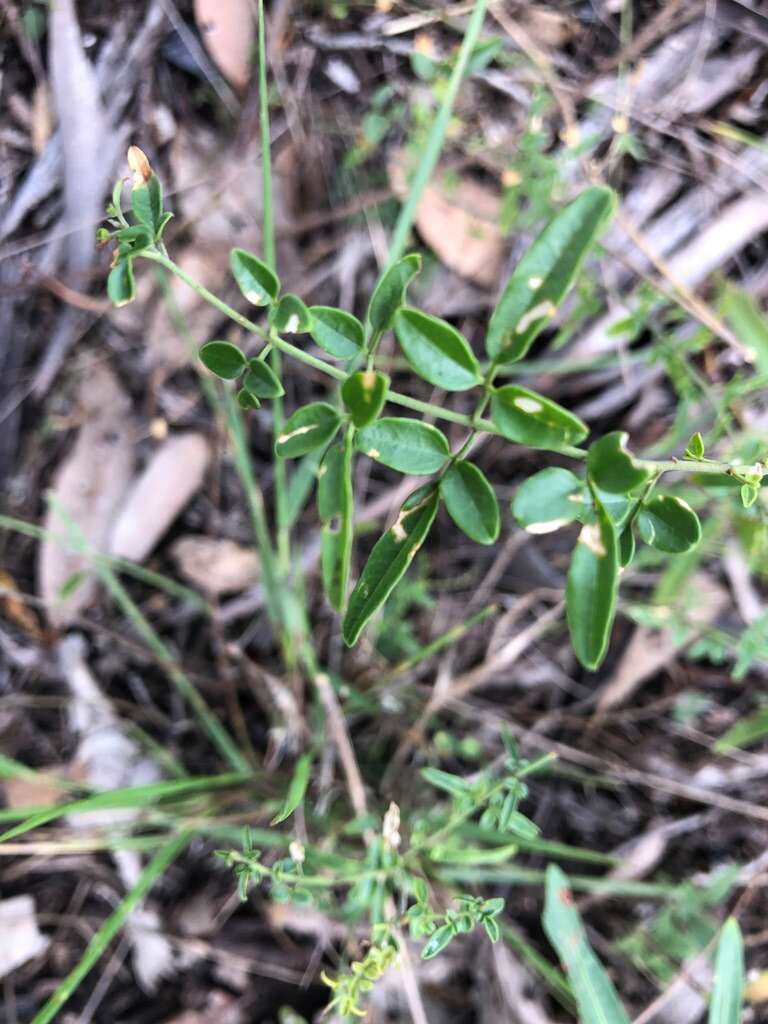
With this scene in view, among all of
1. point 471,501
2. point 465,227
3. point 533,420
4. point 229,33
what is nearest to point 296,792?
point 471,501

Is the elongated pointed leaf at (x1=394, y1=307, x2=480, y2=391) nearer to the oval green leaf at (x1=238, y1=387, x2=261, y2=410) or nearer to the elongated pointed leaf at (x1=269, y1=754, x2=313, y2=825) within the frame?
the oval green leaf at (x1=238, y1=387, x2=261, y2=410)

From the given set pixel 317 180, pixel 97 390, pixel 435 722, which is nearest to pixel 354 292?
pixel 317 180

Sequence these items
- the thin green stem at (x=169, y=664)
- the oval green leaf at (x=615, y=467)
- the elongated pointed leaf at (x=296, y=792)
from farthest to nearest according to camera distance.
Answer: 1. the thin green stem at (x=169, y=664)
2. the elongated pointed leaf at (x=296, y=792)
3. the oval green leaf at (x=615, y=467)

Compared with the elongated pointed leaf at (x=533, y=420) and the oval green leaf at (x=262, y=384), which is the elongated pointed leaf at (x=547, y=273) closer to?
the elongated pointed leaf at (x=533, y=420)

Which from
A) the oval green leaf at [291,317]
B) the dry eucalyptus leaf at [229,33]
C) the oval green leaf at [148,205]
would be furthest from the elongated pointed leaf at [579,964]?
the dry eucalyptus leaf at [229,33]

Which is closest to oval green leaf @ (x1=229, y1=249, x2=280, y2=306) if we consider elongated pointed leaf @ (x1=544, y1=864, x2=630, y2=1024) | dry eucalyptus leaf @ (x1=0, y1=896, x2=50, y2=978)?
elongated pointed leaf @ (x1=544, y1=864, x2=630, y2=1024)

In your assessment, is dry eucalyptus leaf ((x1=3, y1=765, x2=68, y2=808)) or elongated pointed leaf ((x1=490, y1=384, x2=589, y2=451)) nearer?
elongated pointed leaf ((x1=490, y1=384, x2=589, y2=451))
